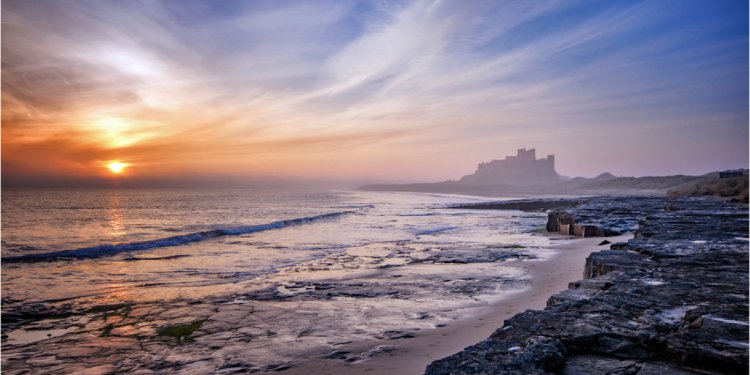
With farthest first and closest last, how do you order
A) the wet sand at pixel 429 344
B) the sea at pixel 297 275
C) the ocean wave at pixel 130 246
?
the ocean wave at pixel 130 246 → the sea at pixel 297 275 → the wet sand at pixel 429 344

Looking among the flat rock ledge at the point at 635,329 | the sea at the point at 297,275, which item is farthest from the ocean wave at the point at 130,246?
the flat rock ledge at the point at 635,329

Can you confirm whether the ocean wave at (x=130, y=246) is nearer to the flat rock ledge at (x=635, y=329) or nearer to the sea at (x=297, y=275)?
the sea at (x=297, y=275)

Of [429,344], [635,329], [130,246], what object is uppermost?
[635,329]

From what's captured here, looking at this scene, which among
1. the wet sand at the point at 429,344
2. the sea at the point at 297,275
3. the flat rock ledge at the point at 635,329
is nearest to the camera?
the flat rock ledge at the point at 635,329

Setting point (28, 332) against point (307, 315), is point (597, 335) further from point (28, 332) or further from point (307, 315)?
point (28, 332)

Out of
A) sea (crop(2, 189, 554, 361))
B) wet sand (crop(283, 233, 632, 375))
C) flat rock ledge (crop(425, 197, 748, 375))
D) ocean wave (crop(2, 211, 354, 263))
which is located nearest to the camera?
flat rock ledge (crop(425, 197, 748, 375))

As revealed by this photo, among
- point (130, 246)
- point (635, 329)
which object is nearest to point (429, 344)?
point (635, 329)

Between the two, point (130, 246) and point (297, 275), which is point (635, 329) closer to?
point (297, 275)

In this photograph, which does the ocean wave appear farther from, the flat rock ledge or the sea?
the flat rock ledge

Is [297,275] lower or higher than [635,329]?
lower

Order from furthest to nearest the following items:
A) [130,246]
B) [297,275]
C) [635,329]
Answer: [130,246], [297,275], [635,329]

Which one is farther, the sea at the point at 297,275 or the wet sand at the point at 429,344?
the sea at the point at 297,275

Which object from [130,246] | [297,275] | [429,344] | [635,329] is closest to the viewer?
[635,329]

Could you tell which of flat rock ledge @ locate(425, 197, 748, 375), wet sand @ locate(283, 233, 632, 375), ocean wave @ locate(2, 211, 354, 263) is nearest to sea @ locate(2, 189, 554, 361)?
ocean wave @ locate(2, 211, 354, 263)
